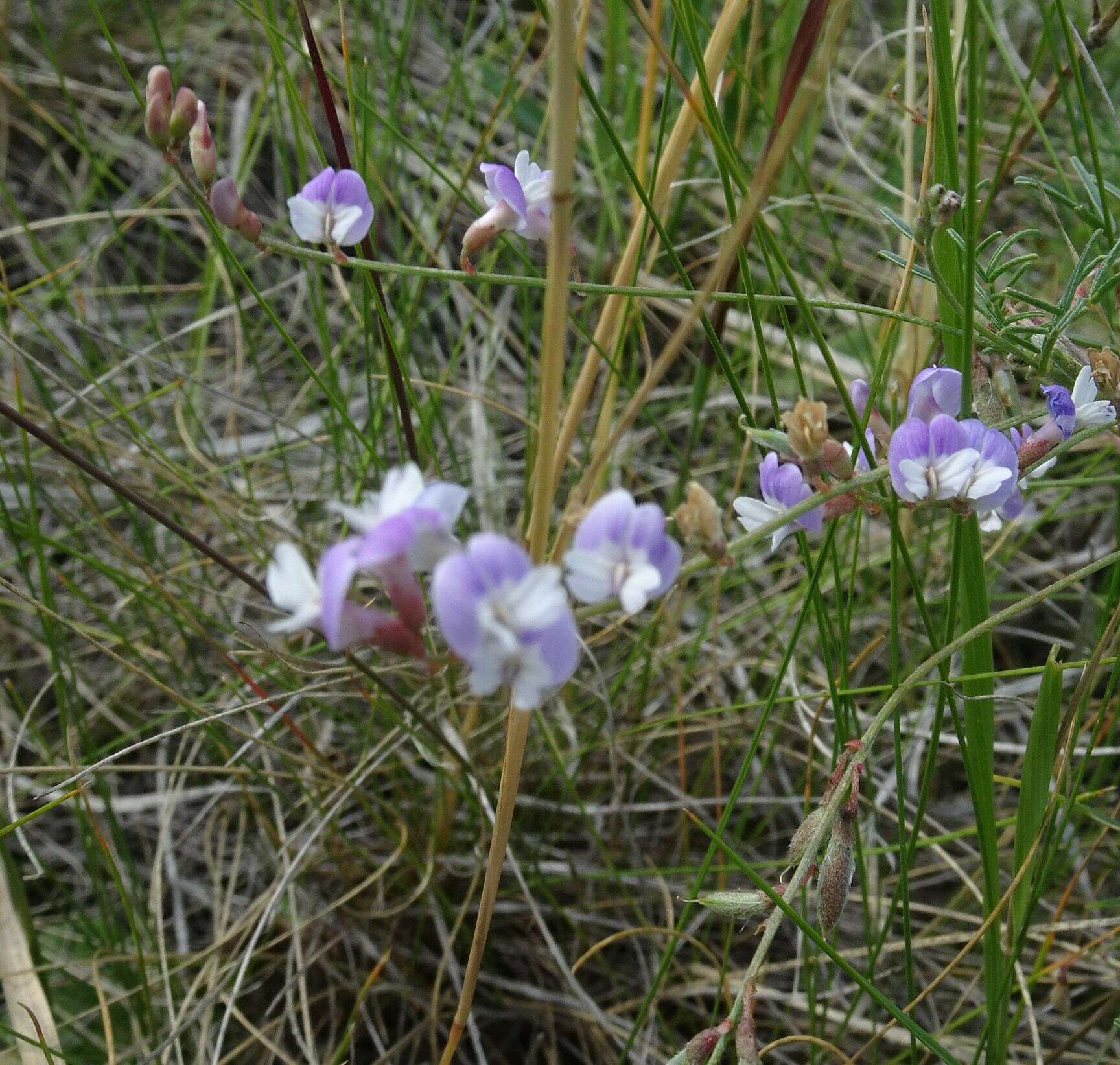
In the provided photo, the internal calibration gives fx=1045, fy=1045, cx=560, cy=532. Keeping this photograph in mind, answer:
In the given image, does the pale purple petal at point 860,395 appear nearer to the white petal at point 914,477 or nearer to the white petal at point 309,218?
the white petal at point 914,477

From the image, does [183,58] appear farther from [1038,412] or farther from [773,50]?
[1038,412]

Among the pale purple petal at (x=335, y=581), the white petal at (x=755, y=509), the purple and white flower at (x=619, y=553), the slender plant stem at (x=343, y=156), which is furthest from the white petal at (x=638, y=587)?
the slender plant stem at (x=343, y=156)

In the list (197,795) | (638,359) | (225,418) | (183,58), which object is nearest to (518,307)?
(638,359)

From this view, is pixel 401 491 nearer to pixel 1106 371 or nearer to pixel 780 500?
pixel 780 500

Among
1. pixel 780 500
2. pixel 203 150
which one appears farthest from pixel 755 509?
pixel 203 150

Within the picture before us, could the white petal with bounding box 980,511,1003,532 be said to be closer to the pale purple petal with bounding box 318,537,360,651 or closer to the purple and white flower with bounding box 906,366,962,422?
the purple and white flower with bounding box 906,366,962,422
